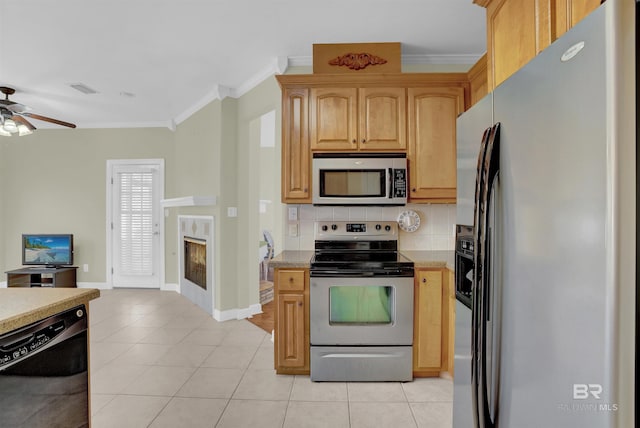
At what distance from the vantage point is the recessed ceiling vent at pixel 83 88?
12.4ft

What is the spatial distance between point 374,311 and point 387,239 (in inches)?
29.2

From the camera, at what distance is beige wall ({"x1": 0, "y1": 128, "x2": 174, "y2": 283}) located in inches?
210

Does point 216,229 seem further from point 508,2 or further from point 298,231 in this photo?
point 508,2

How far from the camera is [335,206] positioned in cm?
302

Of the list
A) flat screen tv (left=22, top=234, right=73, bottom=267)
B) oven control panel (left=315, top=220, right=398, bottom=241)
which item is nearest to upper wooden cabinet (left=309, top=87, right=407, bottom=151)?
oven control panel (left=315, top=220, right=398, bottom=241)

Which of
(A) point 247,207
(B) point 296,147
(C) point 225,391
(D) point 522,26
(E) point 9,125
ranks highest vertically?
(E) point 9,125

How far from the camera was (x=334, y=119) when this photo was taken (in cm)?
279

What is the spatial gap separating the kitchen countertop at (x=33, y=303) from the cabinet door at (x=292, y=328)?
127 cm

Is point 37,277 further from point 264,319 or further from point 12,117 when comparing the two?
point 264,319

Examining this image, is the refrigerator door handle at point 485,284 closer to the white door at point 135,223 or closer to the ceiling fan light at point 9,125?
the ceiling fan light at point 9,125

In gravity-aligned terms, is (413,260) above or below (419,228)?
below

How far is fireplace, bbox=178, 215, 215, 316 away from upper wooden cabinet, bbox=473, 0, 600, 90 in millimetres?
3307

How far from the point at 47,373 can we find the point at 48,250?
4964 millimetres

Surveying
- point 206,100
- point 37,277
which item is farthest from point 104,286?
point 206,100
